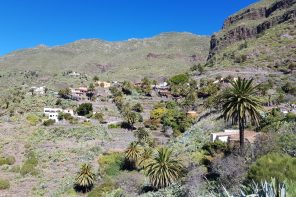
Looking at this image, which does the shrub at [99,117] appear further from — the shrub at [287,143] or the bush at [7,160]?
the shrub at [287,143]

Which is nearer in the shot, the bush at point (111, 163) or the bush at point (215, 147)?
the bush at point (215, 147)

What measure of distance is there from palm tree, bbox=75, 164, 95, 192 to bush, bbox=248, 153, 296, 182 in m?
34.1

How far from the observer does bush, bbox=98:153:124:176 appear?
57.2 meters

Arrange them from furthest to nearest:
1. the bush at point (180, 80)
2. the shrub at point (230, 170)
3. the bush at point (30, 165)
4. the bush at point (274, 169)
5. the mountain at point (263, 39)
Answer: the bush at point (180, 80) < the mountain at point (263, 39) < the bush at point (30, 165) < the shrub at point (230, 170) < the bush at point (274, 169)

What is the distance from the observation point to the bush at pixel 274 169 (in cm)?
1733

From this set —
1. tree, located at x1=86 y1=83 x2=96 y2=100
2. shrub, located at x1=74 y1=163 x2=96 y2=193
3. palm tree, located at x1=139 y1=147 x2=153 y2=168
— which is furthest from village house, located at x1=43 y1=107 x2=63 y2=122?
shrub, located at x1=74 y1=163 x2=96 y2=193

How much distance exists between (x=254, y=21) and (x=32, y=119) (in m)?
127

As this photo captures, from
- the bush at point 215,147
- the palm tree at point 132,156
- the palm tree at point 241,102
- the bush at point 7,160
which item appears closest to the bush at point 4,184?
the bush at point 7,160

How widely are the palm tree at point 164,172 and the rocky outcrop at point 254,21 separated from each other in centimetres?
11561

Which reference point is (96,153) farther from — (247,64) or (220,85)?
(247,64)

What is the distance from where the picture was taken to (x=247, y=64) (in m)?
115

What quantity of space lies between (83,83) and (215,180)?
109204mm

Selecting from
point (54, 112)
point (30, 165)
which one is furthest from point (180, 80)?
point (30, 165)

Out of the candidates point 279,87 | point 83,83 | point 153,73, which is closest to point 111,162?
point 279,87
